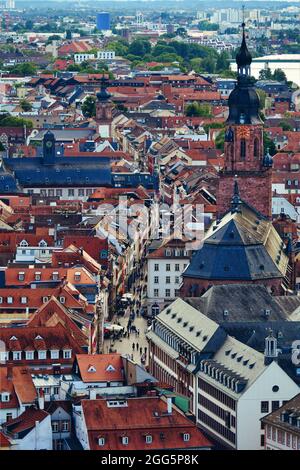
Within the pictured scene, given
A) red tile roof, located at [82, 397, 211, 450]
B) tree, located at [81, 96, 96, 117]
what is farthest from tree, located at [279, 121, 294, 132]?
red tile roof, located at [82, 397, 211, 450]

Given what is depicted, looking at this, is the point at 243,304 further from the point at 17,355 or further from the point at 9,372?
the point at 9,372

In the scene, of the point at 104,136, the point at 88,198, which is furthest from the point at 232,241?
the point at 104,136

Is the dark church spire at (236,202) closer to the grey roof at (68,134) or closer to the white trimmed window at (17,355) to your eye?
the white trimmed window at (17,355)

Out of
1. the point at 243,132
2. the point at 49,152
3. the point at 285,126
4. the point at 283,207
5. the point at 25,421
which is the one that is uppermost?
the point at 25,421

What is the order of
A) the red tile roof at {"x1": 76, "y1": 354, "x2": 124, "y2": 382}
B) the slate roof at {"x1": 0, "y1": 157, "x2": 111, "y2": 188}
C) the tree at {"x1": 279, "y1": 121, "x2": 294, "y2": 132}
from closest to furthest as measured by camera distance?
the red tile roof at {"x1": 76, "y1": 354, "x2": 124, "y2": 382} → the slate roof at {"x1": 0, "y1": 157, "x2": 111, "y2": 188} → the tree at {"x1": 279, "y1": 121, "x2": 294, "y2": 132}

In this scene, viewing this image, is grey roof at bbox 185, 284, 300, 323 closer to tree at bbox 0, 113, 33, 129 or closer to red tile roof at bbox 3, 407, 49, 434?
red tile roof at bbox 3, 407, 49, 434

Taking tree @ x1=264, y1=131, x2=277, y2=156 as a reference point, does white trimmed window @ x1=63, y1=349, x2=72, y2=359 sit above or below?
above

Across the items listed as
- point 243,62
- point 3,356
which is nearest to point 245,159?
point 243,62
